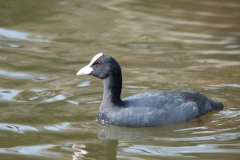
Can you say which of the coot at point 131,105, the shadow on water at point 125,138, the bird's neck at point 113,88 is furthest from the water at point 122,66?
the bird's neck at point 113,88

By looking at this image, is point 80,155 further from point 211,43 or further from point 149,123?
point 211,43

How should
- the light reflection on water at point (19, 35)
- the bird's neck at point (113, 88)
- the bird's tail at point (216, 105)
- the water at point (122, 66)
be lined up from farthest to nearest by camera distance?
the light reflection on water at point (19, 35) → the bird's tail at point (216, 105) → the bird's neck at point (113, 88) → the water at point (122, 66)

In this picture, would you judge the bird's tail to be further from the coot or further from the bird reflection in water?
the bird reflection in water

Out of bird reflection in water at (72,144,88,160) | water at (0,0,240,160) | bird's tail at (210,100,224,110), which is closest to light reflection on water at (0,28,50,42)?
water at (0,0,240,160)

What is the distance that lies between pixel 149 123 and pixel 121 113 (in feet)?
1.22

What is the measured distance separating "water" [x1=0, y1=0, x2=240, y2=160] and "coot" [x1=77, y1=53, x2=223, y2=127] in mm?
127

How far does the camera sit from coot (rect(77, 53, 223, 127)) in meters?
7.39

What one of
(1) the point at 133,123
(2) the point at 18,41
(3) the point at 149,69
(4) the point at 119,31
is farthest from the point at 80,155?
(4) the point at 119,31

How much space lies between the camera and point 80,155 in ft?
20.5

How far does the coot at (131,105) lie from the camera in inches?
291

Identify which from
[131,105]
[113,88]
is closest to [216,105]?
[131,105]

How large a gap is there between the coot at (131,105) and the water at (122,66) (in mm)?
→ 127

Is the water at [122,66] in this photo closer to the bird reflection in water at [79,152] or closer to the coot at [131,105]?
the bird reflection in water at [79,152]

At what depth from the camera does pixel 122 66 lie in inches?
392
